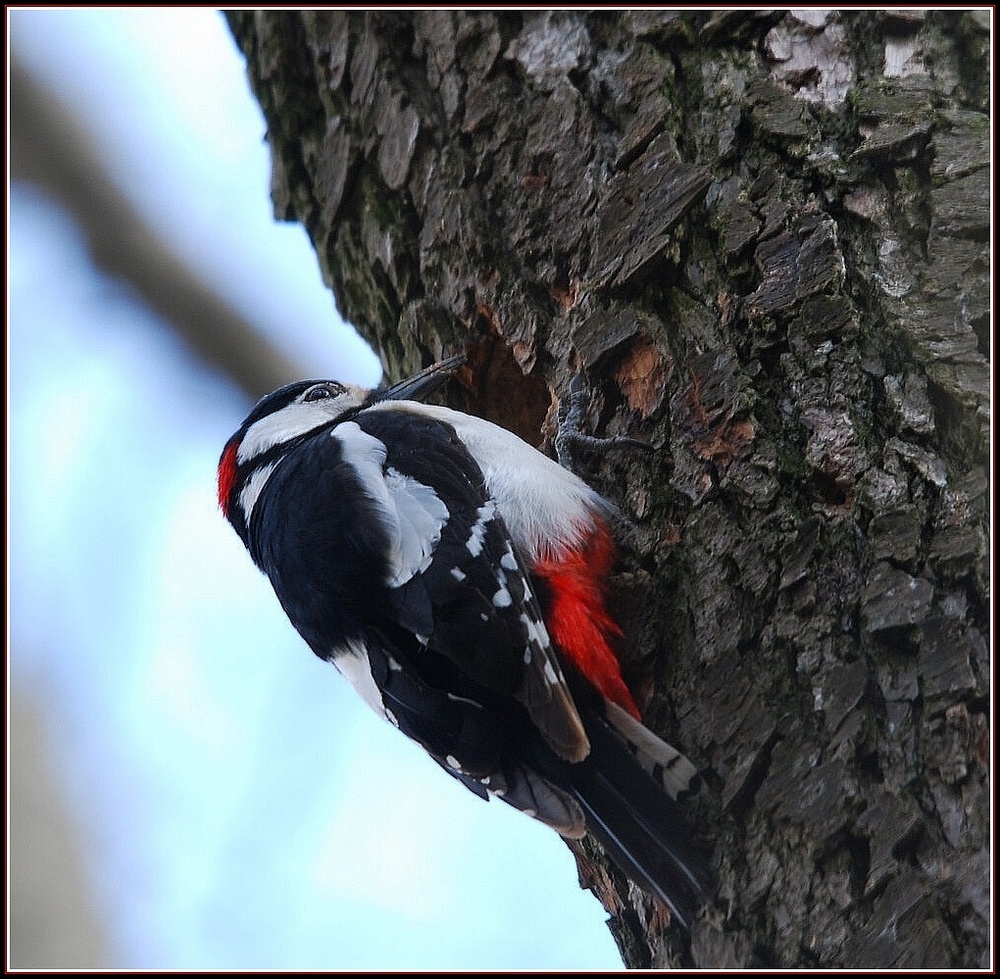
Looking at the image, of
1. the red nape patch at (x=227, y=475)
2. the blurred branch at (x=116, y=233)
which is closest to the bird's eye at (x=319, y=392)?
Result: the red nape patch at (x=227, y=475)

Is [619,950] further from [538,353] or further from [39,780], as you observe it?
[39,780]

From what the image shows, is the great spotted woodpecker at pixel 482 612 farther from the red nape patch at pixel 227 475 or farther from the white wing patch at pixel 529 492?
the red nape patch at pixel 227 475

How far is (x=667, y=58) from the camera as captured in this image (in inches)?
90.0

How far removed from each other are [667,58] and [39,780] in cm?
445

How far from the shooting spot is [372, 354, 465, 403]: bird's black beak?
8.82ft

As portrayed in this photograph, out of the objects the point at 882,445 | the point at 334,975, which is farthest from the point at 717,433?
the point at 334,975

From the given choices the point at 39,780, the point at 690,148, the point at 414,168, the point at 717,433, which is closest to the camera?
the point at 717,433

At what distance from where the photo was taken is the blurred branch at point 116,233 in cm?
437

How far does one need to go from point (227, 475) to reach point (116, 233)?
191 cm

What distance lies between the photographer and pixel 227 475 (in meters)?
3.10

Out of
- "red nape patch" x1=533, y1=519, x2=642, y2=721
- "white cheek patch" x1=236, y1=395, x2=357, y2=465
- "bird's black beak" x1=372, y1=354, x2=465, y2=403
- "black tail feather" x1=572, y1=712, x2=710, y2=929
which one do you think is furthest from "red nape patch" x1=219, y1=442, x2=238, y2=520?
"black tail feather" x1=572, y1=712, x2=710, y2=929

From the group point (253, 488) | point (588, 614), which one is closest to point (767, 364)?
point (588, 614)

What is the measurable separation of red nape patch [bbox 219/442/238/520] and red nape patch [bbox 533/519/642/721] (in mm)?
1215

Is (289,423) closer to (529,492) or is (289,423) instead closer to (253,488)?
(253,488)
